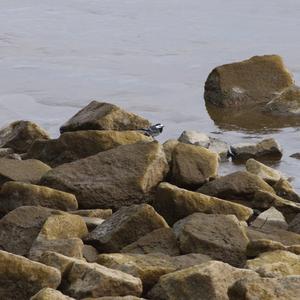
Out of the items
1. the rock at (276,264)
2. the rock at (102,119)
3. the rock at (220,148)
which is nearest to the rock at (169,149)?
the rock at (102,119)

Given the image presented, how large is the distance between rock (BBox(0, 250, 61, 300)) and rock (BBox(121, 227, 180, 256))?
0.87m

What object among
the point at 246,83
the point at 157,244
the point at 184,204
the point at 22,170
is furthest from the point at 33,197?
the point at 246,83

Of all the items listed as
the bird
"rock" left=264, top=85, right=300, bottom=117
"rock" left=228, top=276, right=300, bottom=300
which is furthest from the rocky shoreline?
"rock" left=264, top=85, right=300, bottom=117

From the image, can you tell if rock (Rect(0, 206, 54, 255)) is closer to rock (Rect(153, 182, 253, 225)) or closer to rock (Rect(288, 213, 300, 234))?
rock (Rect(153, 182, 253, 225))

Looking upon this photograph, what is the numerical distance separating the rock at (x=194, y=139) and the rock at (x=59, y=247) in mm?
3946

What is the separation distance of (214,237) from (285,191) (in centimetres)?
199

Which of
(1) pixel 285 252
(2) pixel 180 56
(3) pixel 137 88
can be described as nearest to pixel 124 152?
(1) pixel 285 252

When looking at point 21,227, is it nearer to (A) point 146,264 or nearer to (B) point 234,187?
(A) point 146,264

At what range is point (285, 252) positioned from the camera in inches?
233

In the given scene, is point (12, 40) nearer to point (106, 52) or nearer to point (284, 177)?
point (106, 52)

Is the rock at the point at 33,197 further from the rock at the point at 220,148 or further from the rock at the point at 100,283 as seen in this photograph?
the rock at the point at 220,148

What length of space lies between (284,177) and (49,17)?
11652 mm

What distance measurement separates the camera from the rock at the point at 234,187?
7.42 metres

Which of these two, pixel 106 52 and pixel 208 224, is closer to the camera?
pixel 208 224
